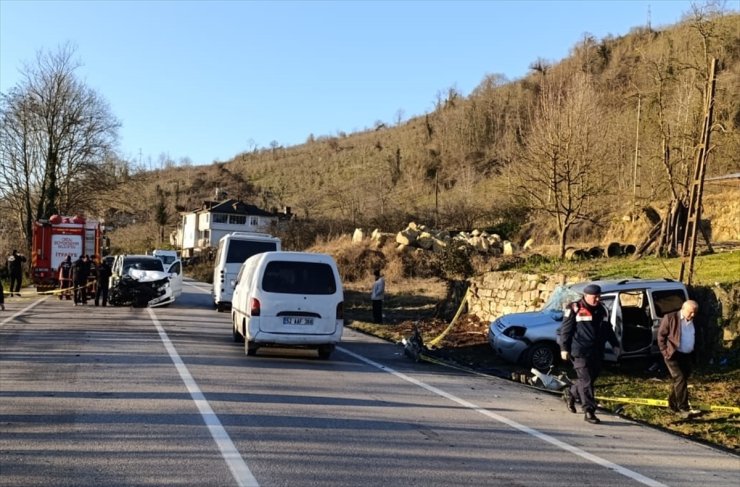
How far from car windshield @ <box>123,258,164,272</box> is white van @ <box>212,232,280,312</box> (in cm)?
353

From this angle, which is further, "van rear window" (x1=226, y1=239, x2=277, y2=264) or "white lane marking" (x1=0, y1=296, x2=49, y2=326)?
"van rear window" (x1=226, y1=239, x2=277, y2=264)

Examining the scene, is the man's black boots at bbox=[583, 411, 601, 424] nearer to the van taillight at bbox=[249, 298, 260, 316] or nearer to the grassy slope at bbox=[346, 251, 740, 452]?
the grassy slope at bbox=[346, 251, 740, 452]

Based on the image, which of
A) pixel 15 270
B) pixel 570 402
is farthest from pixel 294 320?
pixel 15 270

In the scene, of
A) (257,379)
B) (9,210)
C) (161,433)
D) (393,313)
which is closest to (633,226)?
(393,313)

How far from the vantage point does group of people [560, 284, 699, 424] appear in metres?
9.36

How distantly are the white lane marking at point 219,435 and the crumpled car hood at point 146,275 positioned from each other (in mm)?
13257

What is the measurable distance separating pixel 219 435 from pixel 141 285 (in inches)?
723

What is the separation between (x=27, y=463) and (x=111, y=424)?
1534 millimetres

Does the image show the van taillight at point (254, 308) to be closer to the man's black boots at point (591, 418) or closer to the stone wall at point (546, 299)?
the man's black boots at point (591, 418)

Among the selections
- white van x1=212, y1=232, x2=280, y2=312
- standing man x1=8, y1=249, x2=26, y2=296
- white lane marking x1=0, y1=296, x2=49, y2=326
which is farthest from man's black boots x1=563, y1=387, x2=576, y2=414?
standing man x1=8, y1=249, x2=26, y2=296

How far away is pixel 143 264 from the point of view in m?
26.3

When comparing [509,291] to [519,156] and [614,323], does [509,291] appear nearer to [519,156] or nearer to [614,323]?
[614,323]

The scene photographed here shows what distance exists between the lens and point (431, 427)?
27.2ft

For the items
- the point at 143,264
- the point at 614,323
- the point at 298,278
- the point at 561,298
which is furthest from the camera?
the point at 143,264
